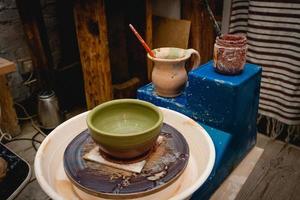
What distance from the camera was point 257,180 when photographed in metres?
1.46

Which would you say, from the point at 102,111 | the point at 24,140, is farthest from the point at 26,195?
the point at 102,111

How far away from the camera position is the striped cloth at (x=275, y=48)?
4.44ft

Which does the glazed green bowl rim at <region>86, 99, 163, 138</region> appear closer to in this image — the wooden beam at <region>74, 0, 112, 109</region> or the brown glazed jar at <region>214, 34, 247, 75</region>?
the brown glazed jar at <region>214, 34, 247, 75</region>

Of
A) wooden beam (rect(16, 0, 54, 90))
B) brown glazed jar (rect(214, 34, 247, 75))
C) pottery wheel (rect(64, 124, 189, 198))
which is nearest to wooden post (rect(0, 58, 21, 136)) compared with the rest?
wooden beam (rect(16, 0, 54, 90))

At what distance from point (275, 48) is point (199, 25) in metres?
0.45

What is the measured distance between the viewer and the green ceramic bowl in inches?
23.9

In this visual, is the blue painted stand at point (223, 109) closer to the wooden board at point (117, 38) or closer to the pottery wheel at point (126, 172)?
the pottery wheel at point (126, 172)

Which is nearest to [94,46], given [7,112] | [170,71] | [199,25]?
[170,71]

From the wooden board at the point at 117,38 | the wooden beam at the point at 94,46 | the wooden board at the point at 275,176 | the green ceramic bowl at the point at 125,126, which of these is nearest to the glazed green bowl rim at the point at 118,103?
the green ceramic bowl at the point at 125,126

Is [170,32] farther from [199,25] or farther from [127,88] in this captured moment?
[127,88]

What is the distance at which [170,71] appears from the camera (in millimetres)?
1079

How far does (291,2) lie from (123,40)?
3.07ft

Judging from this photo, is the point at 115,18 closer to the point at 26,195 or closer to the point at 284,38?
the point at 284,38

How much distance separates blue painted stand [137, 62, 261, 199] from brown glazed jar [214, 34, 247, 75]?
3 cm
